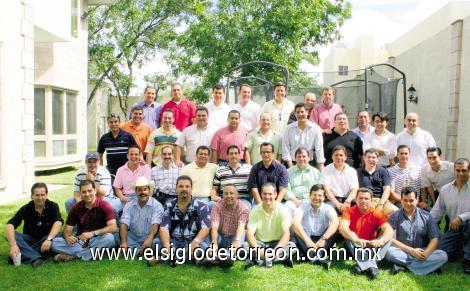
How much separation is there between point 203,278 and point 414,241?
2.61 metres

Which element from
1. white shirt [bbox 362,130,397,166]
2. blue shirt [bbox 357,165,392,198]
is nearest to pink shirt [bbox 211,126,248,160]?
blue shirt [bbox 357,165,392,198]

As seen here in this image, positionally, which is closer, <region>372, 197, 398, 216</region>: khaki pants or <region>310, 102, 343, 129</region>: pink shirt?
<region>372, 197, 398, 216</region>: khaki pants

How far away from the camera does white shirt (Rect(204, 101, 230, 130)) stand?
7.81 meters

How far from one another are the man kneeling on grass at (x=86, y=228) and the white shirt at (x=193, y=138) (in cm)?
178

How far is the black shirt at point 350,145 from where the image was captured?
7.31 meters

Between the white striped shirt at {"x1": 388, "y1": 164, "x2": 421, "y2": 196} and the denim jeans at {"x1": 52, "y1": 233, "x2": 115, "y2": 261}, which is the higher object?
the white striped shirt at {"x1": 388, "y1": 164, "x2": 421, "y2": 196}

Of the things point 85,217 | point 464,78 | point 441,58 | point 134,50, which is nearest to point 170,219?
point 85,217

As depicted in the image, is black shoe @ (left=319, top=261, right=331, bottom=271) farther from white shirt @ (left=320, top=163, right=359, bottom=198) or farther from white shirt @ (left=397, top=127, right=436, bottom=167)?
white shirt @ (left=397, top=127, right=436, bottom=167)

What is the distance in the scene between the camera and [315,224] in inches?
239

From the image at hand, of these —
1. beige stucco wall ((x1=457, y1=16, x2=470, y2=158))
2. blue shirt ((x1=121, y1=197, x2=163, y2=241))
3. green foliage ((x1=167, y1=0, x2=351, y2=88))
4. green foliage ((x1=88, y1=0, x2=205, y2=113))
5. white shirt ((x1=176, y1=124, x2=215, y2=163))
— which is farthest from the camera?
green foliage ((x1=88, y1=0, x2=205, y2=113))

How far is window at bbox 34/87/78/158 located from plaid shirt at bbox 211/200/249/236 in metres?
9.79

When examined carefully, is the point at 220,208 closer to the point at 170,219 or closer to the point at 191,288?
the point at 170,219

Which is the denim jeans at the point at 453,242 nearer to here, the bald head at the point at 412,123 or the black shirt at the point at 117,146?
the bald head at the point at 412,123

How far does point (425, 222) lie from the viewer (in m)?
5.69
